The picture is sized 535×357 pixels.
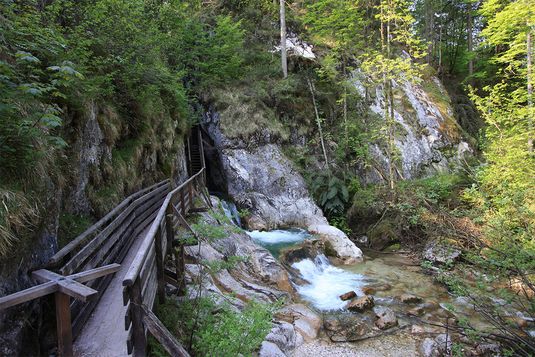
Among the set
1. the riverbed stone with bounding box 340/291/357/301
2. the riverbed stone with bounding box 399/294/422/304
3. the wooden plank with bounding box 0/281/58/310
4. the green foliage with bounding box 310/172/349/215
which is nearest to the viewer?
the wooden plank with bounding box 0/281/58/310

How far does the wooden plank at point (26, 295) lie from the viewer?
2568 millimetres

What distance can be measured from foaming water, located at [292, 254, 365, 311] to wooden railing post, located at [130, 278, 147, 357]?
22.7 feet

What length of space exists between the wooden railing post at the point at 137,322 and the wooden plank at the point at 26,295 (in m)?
0.74

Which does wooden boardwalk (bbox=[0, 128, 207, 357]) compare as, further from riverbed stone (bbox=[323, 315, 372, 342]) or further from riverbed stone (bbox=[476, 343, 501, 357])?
riverbed stone (bbox=[476, 343, 501, 357])

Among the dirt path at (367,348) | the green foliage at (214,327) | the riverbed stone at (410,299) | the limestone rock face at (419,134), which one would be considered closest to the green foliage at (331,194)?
the limestone rock face at (419,134)

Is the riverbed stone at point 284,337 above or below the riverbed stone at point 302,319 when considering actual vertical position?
above

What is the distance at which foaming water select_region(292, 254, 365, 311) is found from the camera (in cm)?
946

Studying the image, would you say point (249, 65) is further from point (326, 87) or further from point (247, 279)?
point (247, 279)

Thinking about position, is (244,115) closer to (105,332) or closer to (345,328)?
(345,328)

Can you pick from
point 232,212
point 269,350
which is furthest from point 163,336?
point 232,212

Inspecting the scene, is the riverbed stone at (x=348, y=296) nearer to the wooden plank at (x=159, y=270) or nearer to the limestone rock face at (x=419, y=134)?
the wooden plank at (x=159, y=270)

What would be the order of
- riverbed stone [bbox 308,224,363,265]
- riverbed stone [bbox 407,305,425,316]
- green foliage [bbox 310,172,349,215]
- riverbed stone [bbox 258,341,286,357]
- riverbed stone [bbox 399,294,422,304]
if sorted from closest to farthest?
riverbed stone [bbox 258,341,286,357] → riverbed stone [bbox 407,305,425,316] → riverbed stone [bbox 399,294,422,304] → riverbed stone [bbox 308,224,363,265] → green foliage [bbox 310,172,349,215]

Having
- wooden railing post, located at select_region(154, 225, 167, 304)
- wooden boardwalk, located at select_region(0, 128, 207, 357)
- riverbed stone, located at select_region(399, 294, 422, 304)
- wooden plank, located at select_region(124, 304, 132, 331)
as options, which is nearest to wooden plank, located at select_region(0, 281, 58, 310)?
wooden boardwalk, located at select_region(0, 128, 207, 357)

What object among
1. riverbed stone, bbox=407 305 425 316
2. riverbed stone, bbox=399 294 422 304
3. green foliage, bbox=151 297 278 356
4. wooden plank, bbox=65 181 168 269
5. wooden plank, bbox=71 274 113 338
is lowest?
riverbed stone, bbox=407 305 425 316
